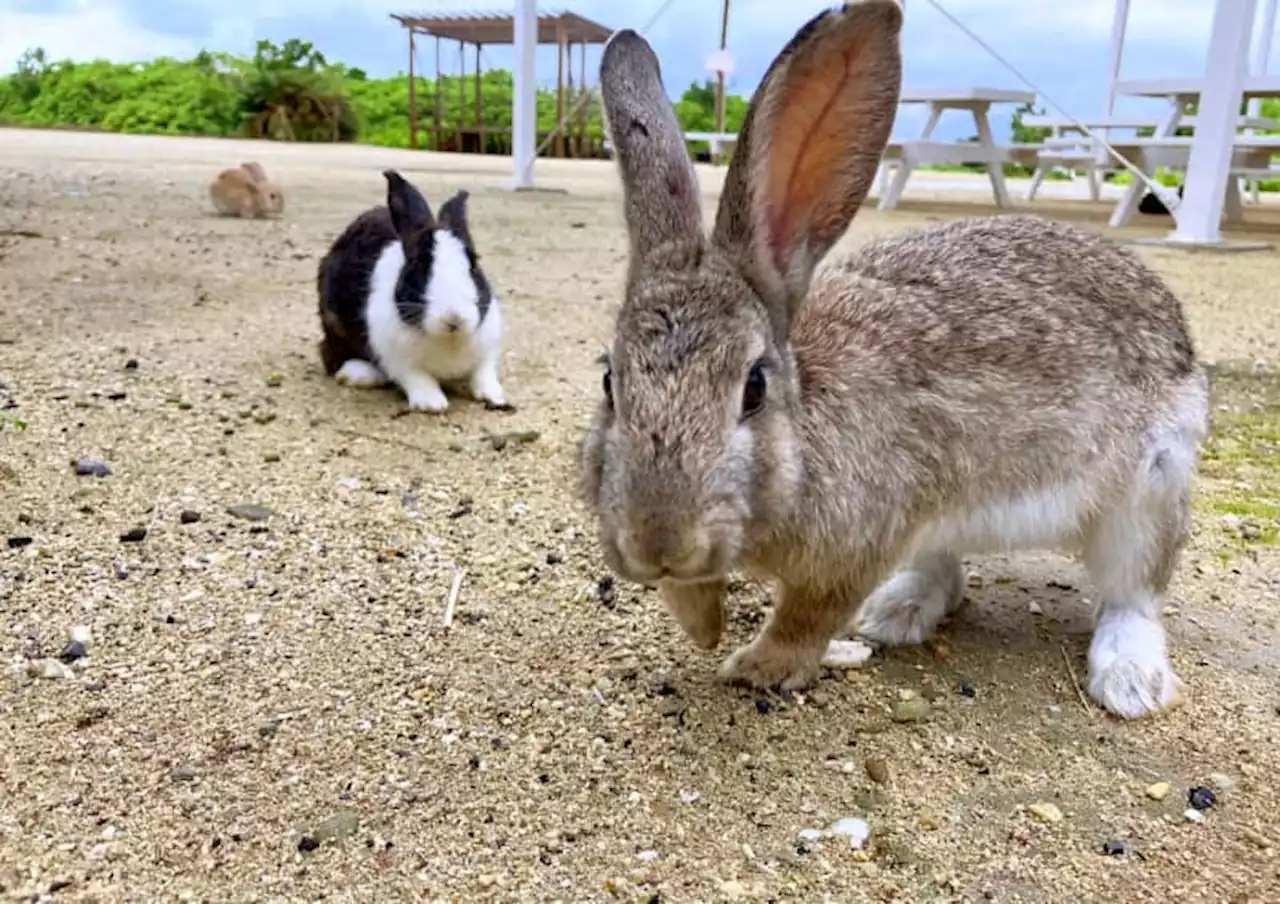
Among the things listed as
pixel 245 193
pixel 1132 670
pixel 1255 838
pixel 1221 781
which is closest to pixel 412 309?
pixel 1132 670

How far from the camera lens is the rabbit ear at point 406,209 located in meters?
4.52

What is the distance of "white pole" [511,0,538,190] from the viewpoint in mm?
12008

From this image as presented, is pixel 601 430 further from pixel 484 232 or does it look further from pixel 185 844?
pixel 484 232

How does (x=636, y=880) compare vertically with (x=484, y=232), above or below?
below

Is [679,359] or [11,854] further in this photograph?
[679,359]

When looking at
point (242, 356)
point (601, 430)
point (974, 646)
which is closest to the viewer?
point (601, 430)

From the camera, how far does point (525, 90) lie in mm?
12672

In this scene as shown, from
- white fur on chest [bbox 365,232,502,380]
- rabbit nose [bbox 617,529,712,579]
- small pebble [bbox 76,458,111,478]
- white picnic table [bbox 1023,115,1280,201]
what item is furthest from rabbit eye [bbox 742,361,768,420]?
white picnic table [bbox 1023,115,1280,201]

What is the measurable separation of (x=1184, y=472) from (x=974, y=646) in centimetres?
62

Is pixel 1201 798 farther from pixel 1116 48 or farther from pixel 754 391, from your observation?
pixel 1116 48

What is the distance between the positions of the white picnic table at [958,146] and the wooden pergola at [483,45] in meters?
7.22

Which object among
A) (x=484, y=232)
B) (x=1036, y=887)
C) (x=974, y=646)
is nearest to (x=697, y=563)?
(x=1036, y=887)

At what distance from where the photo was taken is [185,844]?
1935 millimetres

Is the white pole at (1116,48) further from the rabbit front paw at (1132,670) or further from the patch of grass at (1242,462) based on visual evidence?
the rabbit front paw at (1132,670)
